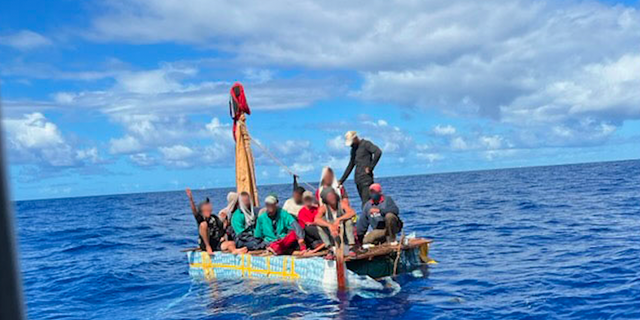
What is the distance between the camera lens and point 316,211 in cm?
1325

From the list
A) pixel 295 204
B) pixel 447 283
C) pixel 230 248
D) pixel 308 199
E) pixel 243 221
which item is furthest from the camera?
pixel 243 221

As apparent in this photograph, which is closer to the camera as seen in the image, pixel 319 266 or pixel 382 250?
pixel 319 266

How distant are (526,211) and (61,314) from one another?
2333 cm

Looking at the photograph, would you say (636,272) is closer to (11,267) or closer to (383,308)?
(383,308)

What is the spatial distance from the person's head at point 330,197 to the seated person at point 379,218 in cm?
107

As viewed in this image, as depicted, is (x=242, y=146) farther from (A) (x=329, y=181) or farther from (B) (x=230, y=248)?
(A) (x=329, y=181)

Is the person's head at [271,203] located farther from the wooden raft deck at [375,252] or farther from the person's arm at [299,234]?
the wooden raft deck at [375,252]

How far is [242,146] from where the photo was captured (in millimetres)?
16109

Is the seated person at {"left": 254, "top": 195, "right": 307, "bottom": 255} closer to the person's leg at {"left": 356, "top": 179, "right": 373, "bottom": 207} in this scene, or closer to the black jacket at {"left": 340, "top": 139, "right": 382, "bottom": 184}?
the black jacket at {"left": 340, "top": 139, "right": 382, "bottom": 184}

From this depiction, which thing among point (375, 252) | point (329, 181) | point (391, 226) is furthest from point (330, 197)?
point (391, 226)

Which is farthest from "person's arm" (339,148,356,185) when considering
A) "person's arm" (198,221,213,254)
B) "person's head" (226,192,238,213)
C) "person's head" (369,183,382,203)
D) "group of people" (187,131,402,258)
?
"person's arm" (198,221,213,254)

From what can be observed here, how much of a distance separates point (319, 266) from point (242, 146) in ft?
17.0

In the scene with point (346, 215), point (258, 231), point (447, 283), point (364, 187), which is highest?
point (364, 187)

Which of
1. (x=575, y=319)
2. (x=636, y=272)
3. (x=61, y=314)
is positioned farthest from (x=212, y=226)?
(x=636, y=272)
